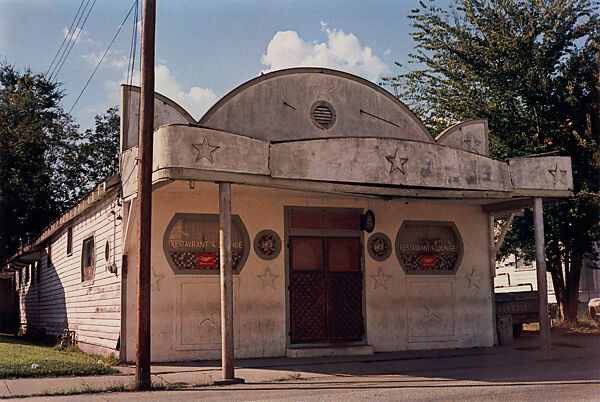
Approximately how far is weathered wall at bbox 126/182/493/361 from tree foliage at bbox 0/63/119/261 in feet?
61.5

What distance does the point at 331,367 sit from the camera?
1287cm

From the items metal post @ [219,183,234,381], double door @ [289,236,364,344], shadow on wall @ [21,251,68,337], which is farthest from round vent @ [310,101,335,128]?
shadow on wall @ [21,251,68,337]

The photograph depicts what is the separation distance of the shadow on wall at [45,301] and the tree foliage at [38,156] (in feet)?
11.7

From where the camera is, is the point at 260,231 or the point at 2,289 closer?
the point at 260,231

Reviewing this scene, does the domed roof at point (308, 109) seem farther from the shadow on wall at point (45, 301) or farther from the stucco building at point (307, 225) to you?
the shadow on wall at point (45, 301)

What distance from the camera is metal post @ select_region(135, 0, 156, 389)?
10.3m

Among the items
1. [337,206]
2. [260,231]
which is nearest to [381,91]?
[337,206]

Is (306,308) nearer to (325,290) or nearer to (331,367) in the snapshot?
(325,290)

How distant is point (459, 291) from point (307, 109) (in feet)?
19.5

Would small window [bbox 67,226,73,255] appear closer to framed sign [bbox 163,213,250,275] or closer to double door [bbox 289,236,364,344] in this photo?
framed sign [bbox 163,213,250,275]

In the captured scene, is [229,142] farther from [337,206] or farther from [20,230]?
[20,230]

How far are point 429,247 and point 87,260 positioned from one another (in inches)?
354

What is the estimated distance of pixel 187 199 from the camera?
557 inches

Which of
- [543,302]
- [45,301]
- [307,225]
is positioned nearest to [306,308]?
[307,225]
